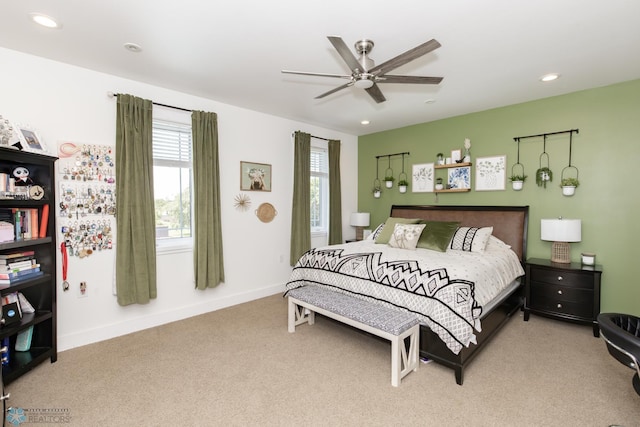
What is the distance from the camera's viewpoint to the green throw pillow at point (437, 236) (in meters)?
3.63

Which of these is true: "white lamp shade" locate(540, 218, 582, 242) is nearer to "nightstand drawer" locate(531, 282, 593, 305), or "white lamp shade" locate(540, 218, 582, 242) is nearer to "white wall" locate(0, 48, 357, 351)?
"nightstand drawer" locate(531, 282, 593, 305)

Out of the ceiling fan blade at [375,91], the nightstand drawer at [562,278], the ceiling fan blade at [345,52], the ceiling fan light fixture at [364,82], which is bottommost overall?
the nightstand drawer at [562,278]

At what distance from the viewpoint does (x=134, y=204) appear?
10.3 feet

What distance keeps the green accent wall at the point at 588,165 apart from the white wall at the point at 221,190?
8.59ft

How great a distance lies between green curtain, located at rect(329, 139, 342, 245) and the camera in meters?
5.22

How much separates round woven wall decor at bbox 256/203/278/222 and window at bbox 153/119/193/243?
957 mm

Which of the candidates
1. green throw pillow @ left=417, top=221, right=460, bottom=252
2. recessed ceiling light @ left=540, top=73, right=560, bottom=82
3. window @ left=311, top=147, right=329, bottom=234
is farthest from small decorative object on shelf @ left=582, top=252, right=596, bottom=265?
window @ left=311, top=147, right=329, bottom=234

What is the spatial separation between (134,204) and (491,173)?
4.43m

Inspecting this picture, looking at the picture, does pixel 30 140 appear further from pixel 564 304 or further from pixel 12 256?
pixel 564 304

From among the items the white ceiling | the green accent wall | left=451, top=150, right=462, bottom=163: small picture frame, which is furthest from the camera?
left=451, top=150, right=462, bottom=163: small picture frame

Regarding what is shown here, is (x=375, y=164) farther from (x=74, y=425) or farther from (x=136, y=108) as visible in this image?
(x=74, y=425)

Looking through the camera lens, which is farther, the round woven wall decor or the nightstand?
the round woven wall decor

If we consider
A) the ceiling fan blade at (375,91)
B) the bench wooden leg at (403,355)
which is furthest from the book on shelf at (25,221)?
the bench wooden leg at (403,355)
